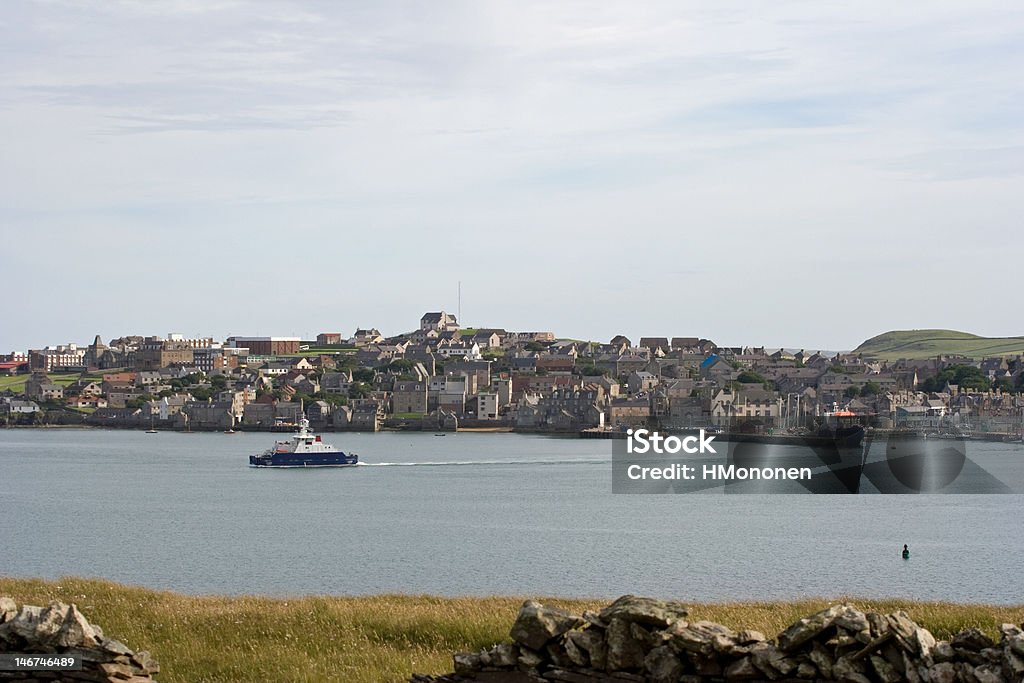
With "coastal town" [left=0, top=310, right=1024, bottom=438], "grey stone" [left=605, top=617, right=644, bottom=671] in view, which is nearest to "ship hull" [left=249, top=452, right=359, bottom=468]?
"coastal town" [left=0, top=310, right=1024, bottom=438]

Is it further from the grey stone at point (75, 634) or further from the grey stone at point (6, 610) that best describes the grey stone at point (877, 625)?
the grey stone at point (6, 610)

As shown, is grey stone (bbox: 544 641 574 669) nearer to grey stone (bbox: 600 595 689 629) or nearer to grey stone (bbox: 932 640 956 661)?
grey stone (bbox: 600 595 689 629)

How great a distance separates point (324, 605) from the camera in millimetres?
12930

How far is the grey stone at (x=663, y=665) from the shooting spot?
768cm

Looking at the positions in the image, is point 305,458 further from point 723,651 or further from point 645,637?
point 723,651

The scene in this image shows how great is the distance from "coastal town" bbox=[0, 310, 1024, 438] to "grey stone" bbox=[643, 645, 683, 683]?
98.2m

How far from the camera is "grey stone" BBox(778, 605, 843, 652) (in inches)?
297

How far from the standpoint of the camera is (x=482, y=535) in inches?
1451

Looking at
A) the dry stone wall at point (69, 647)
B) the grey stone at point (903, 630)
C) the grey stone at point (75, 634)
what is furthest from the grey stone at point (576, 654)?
the grey stone at point (75, 634)

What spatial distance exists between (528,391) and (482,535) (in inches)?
4259

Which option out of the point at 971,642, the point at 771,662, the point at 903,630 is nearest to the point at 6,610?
the point at 771,662

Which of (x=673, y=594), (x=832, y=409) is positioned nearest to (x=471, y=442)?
(x=832, y=409)

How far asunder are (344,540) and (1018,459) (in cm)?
5680

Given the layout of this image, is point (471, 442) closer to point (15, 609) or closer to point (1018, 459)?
point (1018, 459)
